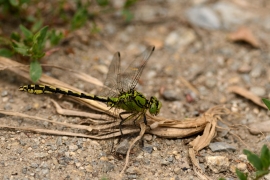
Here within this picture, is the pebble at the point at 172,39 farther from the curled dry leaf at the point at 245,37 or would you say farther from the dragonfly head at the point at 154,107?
the dragonfly head at the point at 154,107

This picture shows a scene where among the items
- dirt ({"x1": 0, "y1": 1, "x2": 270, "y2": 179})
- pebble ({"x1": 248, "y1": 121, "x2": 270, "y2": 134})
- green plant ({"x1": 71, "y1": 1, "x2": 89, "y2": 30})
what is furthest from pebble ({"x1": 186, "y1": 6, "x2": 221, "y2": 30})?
pebble ({"x1": 248, "y1": 121, "x2": 270, "y2": 134})

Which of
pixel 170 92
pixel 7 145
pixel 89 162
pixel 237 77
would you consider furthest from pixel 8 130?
pixel 237 77

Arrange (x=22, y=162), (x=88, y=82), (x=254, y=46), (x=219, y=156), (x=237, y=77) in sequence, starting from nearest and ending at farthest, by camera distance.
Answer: (x=22, y=162)
(x=219, y=156)
(x=88, y=82)
(x=237, y=77)
(x=254, y=46)

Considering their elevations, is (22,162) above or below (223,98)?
below

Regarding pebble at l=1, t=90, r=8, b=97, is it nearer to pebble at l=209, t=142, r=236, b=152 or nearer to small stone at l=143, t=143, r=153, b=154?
small stone at l=143, t=143, r=153, b=154

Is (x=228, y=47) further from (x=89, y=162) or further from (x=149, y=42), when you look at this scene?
(x=89, y=162)

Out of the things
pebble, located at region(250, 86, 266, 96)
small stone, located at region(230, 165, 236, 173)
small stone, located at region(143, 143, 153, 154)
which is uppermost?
pebble, located at region(250, 86, 266, 96)

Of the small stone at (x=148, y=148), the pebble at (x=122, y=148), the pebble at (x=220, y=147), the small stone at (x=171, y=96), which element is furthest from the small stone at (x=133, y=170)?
the small stone at (x=171, y=96)
